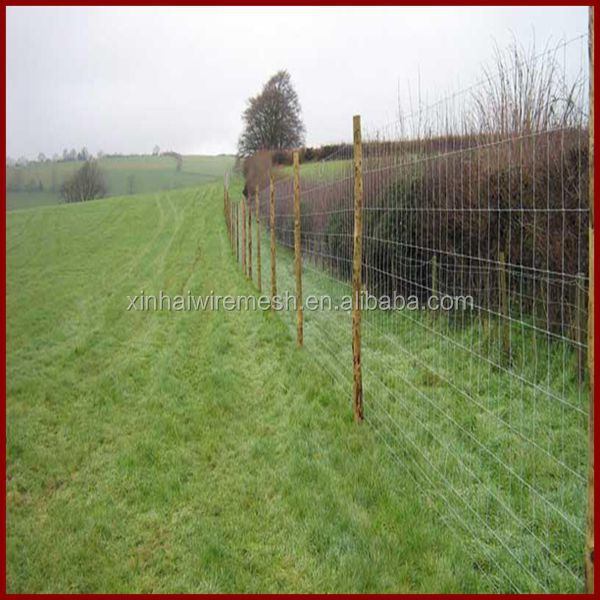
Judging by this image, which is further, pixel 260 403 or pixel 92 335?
pixel 92 335

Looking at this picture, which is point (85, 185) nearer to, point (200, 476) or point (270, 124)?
point (270, 124)

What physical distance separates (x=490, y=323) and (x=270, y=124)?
4835cm

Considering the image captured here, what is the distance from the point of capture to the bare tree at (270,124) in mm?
49344

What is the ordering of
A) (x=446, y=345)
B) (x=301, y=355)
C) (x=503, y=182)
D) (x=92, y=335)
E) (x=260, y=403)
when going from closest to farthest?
1. (x=503, y=182)
2. (x=446, y=345)
3. (x=260, y=403)
4. (x=301, y=355)
5. (x=92, y=335)

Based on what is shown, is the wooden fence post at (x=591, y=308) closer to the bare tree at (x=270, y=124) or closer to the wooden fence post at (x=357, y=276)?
the wooden fence post at (x=357, y=276)

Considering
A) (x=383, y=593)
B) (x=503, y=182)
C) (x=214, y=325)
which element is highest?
(x=503, y=182)

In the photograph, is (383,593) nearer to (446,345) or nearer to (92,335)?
(446,345)

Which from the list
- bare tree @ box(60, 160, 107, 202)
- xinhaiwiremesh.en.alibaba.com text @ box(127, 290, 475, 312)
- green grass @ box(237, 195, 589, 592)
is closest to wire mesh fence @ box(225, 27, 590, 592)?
green grass @ box(237, 195, 589, 592)

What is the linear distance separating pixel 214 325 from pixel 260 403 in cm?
361

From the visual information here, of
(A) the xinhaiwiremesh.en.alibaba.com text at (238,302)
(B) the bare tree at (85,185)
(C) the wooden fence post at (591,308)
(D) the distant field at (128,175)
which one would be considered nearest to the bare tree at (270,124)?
(D) the distant field at (128,175)

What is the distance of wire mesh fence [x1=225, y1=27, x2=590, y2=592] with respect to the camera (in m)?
3.24

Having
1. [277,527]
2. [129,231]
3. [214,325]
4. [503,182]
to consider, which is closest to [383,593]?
[277,527]

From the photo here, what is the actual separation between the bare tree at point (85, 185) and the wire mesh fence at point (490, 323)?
56.7 metres

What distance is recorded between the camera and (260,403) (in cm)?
566
